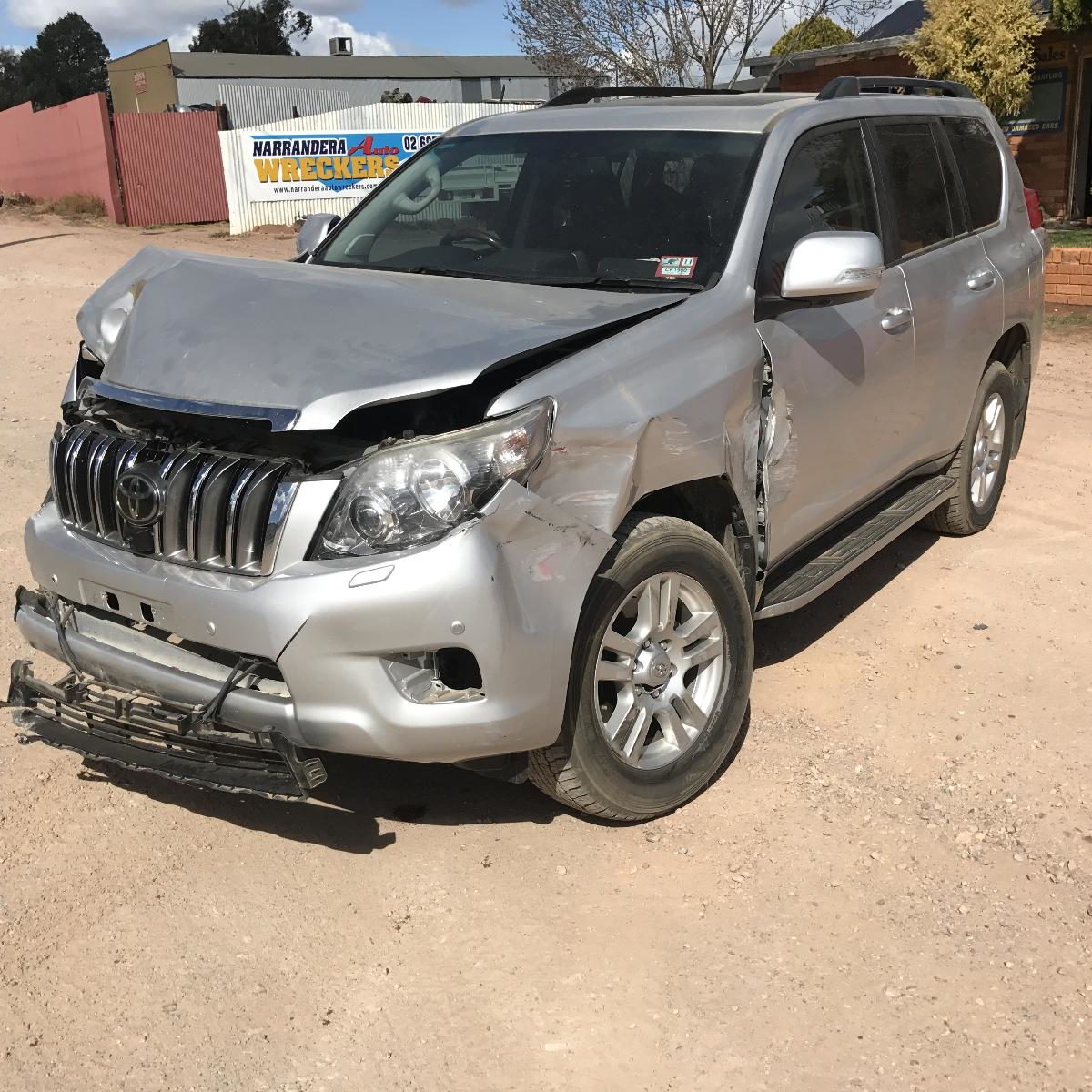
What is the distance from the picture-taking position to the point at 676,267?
3902mm

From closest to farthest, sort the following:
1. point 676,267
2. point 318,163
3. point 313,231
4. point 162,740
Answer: point 162,740 < point 676,267 < point 313,231 < point 318,163

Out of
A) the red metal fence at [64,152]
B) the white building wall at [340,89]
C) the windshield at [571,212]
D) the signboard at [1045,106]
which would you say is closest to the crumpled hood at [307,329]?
the windshield at [571,212]

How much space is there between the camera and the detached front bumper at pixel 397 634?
286 cm

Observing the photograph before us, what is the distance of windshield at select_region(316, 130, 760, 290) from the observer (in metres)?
3.99

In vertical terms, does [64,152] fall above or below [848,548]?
above

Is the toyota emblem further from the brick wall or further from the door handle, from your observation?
the brick wall

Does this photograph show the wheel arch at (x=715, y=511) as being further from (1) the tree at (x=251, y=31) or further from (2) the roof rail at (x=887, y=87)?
(1) the tree at (x=251, y=31)

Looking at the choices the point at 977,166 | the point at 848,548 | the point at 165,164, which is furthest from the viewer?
the point at 165,164

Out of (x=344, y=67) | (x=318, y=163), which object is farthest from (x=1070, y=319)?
(x=344, y=67)

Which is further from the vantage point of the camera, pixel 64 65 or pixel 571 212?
pixel 64 65

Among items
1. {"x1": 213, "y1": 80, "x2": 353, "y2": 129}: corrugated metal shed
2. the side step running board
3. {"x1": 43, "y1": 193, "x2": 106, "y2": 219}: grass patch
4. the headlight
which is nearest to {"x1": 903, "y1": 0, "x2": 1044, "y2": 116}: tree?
the side step running board

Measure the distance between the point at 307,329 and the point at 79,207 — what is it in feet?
84.8

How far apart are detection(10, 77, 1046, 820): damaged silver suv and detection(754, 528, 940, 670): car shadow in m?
0.50

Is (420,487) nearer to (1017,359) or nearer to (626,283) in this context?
(626,283)
